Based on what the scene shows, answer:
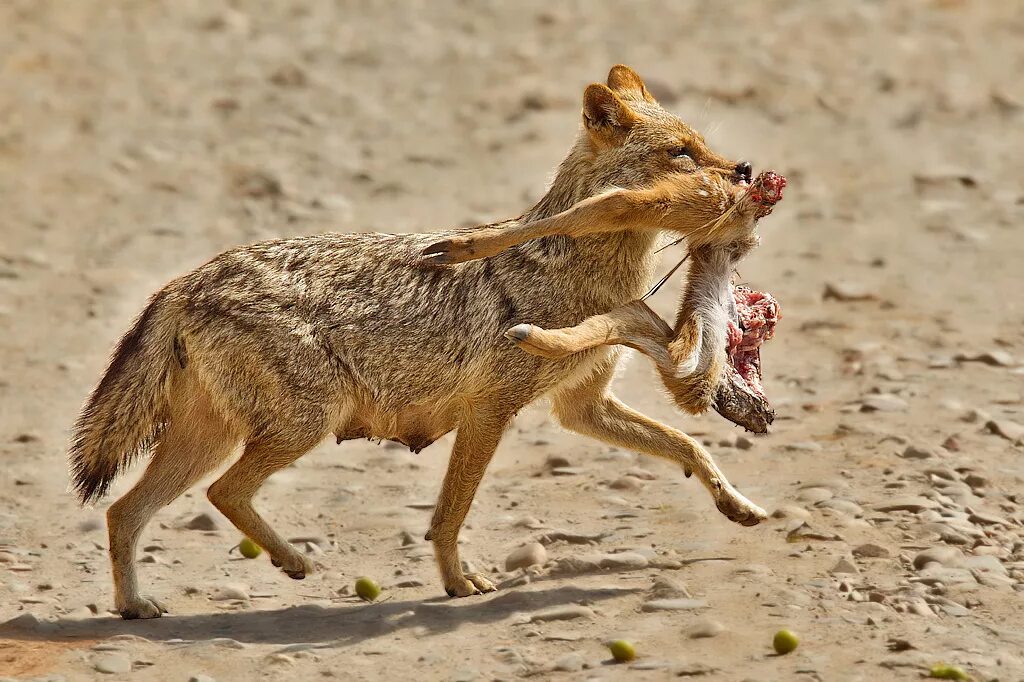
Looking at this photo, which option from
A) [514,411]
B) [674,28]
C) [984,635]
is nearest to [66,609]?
[514,411]

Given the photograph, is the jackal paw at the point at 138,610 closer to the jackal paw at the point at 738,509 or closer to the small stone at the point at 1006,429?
the jackal paw at the point at 738,509

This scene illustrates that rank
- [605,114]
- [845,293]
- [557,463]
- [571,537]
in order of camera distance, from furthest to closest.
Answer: [845,293] → [557,463] → [571,537] → [605,114]

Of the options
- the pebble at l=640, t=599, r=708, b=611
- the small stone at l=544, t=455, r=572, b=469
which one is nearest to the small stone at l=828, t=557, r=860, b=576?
the pebble at l=640, t=599, r=708, b=611

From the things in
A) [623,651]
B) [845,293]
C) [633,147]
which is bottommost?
[623,651]

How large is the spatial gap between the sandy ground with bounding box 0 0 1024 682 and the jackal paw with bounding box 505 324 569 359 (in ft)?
4.49

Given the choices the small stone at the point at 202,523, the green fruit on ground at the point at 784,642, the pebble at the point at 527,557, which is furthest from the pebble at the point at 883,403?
the small stone at the point at 202,523

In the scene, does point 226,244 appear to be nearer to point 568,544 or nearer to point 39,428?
point 39,428

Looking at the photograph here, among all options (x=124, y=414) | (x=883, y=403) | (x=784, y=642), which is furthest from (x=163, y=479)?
(x=883, y=403)

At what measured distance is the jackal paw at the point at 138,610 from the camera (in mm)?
7988

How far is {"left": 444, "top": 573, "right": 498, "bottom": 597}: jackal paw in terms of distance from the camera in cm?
813

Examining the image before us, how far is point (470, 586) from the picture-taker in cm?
814

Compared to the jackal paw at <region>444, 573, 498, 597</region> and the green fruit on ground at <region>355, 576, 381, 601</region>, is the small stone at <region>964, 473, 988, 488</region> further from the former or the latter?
the green fruit on ground at <region>355, 576, 381, 601</region>

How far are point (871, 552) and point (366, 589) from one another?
261 cm

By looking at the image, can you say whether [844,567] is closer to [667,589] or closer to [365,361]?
[667,589]
